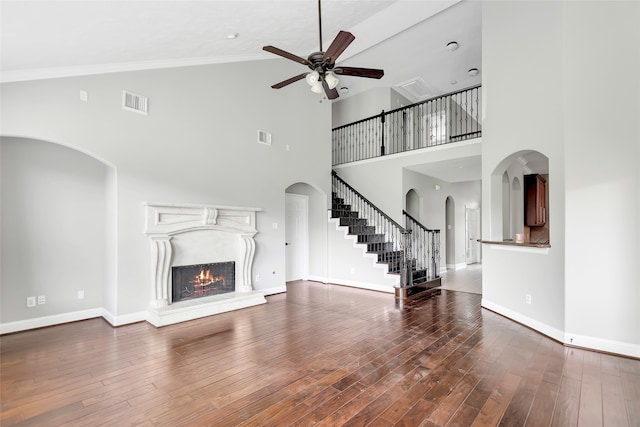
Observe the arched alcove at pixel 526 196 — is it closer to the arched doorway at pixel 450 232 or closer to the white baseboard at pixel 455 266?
the arched doorway at pixel 450 232

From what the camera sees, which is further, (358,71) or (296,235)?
(296,235)

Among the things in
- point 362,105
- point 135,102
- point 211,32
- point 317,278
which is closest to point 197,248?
point 135,102

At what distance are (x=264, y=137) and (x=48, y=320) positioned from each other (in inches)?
174

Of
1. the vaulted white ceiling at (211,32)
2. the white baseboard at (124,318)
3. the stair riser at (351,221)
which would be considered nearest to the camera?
the vaulted white ceiling at (211,32)

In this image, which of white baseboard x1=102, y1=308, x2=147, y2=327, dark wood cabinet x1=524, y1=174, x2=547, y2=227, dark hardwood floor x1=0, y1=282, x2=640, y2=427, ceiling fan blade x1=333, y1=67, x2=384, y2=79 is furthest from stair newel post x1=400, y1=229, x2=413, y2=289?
white baseboard x1=102, y1=308, x2=147, y2=327

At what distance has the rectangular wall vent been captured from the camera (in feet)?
20.0

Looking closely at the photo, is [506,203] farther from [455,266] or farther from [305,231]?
[305,231]

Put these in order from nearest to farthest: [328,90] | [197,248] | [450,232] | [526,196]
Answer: [328,90] < [197,248] < [526,196] < [450,232]

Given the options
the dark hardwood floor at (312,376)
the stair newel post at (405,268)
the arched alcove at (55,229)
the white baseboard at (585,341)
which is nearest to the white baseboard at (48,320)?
the arched alcove at (55,229)

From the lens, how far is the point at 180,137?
495 cm

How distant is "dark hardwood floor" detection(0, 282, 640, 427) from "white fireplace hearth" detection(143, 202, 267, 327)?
1.08 ft

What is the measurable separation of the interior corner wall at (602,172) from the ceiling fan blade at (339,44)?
2780 mm

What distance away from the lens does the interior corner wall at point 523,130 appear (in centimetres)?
378

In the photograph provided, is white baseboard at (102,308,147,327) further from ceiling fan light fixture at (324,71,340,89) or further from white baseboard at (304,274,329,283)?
ceiling fan light fixture at (324,71,340,89)
